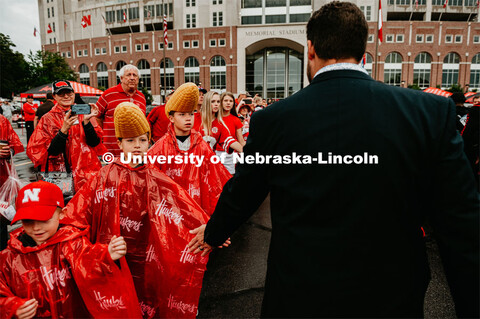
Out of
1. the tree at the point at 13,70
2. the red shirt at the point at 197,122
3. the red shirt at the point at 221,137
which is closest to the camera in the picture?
the red shirt at the point at 221,137

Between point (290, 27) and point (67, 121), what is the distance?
50053mm

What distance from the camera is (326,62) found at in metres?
1.39

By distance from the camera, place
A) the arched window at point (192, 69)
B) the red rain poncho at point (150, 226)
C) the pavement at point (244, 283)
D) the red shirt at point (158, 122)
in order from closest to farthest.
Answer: the red rain poncho at point (150, 226)
the pavement at point (244, 283)
the red shirt at point (158, 122)
the arched window at point (192, 69)

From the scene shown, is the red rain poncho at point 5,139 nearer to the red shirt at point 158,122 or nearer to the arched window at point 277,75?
the red shirt at point 158,122

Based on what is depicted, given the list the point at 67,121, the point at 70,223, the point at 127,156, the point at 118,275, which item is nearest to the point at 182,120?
the point at 127,156

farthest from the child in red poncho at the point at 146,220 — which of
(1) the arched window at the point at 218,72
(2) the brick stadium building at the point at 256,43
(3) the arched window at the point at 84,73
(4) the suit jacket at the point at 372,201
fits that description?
(3) the arched window at the point at 84,73

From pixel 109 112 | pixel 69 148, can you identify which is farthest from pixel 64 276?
pixel 109 112

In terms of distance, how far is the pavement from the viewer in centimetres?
300

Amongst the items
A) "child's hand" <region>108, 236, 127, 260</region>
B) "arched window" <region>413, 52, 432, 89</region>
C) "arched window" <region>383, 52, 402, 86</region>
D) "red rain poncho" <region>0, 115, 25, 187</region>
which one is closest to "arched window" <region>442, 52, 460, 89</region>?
"arched window" <region>413, 52, 432, 89</region>

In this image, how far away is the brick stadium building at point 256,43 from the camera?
4934 centimetres

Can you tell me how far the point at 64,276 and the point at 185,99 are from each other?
2.04 meters

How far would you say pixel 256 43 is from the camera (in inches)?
1983

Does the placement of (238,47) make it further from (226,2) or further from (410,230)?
(410,230)

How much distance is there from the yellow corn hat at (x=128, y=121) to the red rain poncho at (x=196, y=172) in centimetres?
66
